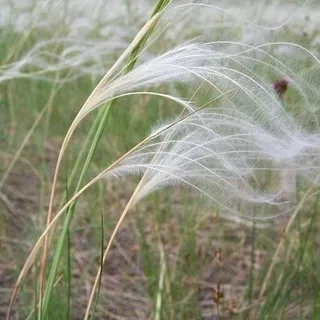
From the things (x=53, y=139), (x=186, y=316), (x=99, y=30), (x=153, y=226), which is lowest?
(x=186, y=316)

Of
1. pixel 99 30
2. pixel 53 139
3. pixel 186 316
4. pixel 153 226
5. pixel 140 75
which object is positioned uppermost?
pixel 99 30

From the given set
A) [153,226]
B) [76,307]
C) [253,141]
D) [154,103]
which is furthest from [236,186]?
[154,103]

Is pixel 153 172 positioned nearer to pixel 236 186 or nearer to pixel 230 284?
pixel 236 186

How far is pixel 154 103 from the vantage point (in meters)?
2.33

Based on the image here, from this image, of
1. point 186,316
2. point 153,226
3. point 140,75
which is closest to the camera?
point 140,75

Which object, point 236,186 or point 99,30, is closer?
point 236,186

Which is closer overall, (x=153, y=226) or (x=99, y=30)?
(x=153, y=226)

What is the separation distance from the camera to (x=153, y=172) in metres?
0.82

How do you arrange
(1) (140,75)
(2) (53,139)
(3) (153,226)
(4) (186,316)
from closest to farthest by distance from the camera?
(1) (140,75) < (4) (186,316) < (3) (153,226) < (2) (53,139)

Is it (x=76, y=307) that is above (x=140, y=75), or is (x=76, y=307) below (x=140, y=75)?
below

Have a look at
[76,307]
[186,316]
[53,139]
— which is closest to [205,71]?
[186,316]

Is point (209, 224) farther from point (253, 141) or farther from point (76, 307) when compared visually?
point (253, 141)

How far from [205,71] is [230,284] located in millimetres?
873

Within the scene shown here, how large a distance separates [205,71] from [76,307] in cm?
85
